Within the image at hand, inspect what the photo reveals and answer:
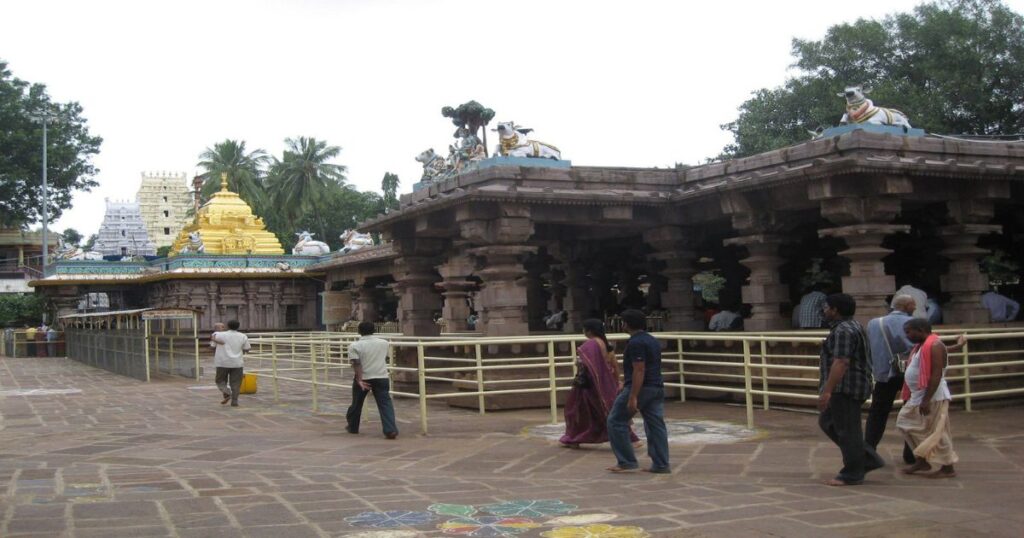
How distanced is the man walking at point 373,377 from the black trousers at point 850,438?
470 cm

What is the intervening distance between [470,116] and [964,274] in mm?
7595

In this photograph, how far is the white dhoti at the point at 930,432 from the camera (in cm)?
696

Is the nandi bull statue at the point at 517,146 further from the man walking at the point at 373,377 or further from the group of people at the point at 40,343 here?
the group of people at the point at 40,343

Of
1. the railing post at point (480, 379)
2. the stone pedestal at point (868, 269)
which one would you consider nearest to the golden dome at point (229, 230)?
the railing post at point (480, 379)

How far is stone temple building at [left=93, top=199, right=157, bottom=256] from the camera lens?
191ft

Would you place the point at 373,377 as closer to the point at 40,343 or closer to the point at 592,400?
the point at 592,400

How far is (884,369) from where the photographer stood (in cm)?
760

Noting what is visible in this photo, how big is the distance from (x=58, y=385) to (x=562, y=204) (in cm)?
1211

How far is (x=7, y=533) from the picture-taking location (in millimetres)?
5586

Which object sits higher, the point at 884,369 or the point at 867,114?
the point at 867,114

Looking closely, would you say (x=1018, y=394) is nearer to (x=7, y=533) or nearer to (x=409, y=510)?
(x=409, y=510)

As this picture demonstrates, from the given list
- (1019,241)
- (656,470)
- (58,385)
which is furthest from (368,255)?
(656,470)

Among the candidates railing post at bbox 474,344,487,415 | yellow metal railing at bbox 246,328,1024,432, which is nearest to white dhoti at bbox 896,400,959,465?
yellow metal railing at bbox 246,328,1024,432

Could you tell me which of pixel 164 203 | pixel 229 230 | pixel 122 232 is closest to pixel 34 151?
pixel 229 230
